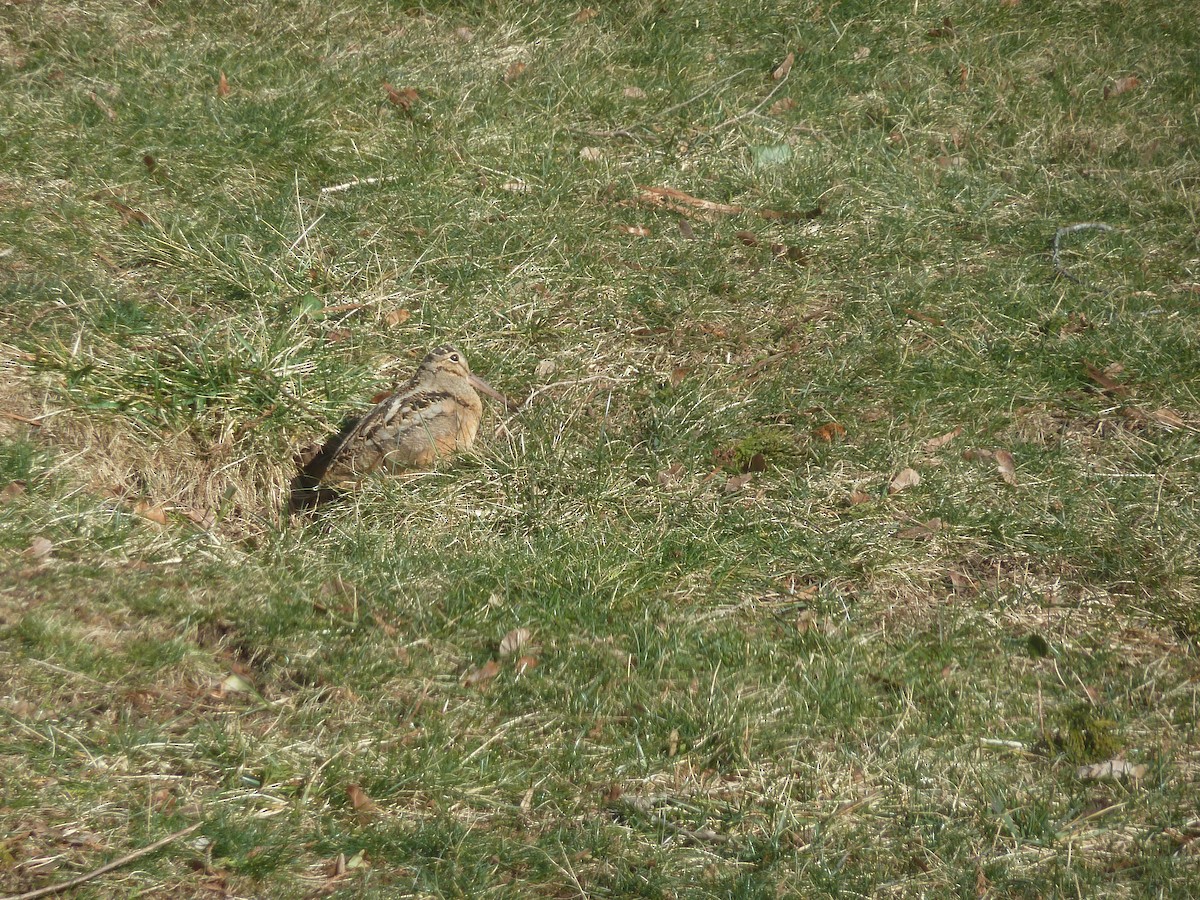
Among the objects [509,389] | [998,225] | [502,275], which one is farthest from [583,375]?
[998,225]

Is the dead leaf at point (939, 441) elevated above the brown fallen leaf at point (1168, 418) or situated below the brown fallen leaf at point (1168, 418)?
above

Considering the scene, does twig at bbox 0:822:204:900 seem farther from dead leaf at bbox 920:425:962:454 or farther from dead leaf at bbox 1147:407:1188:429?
dead leaf at bbox 1147:407:1188:429

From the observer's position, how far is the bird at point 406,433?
4.95 m

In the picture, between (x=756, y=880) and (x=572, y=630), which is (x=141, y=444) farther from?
(x=756, y=880)

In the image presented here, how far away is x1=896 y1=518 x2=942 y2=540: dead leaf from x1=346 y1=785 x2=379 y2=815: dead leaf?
7.70 feet

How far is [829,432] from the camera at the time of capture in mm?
5383

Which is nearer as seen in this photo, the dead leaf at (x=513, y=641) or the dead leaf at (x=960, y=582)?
the dead leaf at (x=513, y=641)

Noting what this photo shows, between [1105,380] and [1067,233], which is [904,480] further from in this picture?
[1067,233]

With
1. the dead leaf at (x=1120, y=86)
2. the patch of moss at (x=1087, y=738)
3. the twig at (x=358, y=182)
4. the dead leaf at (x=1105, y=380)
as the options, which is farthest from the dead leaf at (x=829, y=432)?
the dead leaf at (x=1120, y=86)

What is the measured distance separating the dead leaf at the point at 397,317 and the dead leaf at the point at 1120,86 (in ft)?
15.7

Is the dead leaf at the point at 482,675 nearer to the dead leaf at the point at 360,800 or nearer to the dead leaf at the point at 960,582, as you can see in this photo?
the dead leaf at the point at 360,800

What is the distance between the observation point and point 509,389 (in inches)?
219

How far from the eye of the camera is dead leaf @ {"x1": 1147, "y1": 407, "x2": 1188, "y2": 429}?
5.46 metres

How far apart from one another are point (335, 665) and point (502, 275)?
8.64 feet
